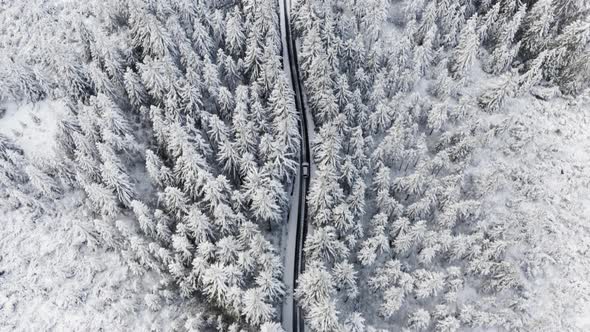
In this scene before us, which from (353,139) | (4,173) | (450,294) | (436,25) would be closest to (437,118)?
(353,139)

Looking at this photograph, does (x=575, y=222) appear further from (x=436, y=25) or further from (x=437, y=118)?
(x=436, y=25)

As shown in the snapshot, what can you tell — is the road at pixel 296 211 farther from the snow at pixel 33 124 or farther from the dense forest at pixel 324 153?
the snow at pixel 33 124

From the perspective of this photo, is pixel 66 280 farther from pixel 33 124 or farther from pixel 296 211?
pixel 296 211

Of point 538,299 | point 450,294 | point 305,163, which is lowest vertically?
point 538,299

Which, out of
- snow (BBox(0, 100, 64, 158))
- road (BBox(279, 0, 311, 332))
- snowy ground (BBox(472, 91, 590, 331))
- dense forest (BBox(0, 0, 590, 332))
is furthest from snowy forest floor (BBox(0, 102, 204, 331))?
snowy ground (BBox(472, 91, 590, 331))

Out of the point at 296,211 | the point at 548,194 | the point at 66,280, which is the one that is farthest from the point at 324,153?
the point at 66,280
